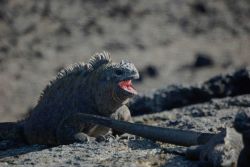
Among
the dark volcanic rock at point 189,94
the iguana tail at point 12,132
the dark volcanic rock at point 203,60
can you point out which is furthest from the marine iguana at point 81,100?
the dark volcanic rock at point 203,60

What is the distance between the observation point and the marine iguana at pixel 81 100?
7.91 metres

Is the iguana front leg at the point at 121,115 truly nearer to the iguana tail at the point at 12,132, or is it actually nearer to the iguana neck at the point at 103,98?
the iguana neck at the point at 103,98

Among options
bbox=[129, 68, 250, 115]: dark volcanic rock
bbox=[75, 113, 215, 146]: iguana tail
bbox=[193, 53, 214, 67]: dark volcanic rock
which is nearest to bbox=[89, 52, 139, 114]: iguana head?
bbox=[75, 113, 215, 146]: iguana tail

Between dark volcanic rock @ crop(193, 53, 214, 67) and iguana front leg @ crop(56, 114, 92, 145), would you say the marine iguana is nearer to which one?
iguana front leg @ crop(56, 114, 92, 145)

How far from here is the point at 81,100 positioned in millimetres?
8180

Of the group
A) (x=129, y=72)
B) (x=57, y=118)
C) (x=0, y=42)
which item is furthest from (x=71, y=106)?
(x=0, y=42)

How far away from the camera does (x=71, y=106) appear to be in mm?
8172

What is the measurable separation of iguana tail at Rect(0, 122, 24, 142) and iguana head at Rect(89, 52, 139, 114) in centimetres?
104

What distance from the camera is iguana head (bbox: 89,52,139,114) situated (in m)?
7.82

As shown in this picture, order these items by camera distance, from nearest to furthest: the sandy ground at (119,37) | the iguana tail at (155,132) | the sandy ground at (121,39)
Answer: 1. the iguana tail at (155,132)
2. the sandy ground at (121,39)
3. the sandy ground at (119,37)

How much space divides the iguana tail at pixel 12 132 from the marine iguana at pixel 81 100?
0.12 m

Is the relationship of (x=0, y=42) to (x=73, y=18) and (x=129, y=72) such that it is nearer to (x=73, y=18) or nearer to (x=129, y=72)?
(x=73, y=18)

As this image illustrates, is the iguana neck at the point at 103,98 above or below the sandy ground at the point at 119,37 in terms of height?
below

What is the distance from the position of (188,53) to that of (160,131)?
35.0 ft
